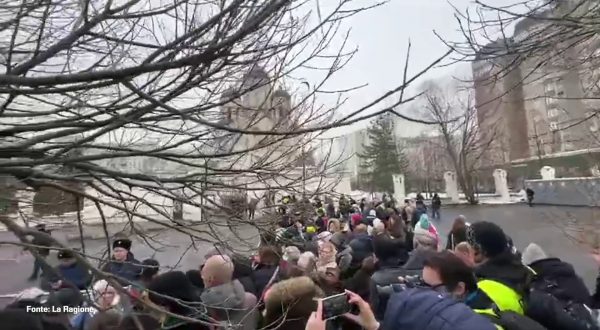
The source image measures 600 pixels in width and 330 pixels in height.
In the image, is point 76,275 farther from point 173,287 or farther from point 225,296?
point 225,296

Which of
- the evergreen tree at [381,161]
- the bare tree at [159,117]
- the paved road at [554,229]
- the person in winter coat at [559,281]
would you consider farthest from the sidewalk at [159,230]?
the evergreen tree at [381,161]

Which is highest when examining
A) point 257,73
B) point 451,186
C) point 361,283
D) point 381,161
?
point 381,161

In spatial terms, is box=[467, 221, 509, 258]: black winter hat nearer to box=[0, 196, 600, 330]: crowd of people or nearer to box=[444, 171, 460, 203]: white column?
box=[0, 196, 600, 330]: crowd of people

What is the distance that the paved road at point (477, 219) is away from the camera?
377cm

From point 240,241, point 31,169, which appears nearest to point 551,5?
point 240,241

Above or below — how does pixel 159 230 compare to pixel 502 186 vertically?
below

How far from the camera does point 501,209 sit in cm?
2719

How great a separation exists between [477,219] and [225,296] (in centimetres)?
1547

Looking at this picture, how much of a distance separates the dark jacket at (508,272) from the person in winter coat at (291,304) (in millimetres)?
1057

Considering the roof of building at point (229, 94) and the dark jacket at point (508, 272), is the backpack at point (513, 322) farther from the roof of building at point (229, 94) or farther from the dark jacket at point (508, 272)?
the roof of building at point (229, 94)

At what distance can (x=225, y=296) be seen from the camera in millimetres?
3021

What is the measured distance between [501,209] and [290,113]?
26.3 m

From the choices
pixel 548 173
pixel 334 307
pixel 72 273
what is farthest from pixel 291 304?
pixel 548 173

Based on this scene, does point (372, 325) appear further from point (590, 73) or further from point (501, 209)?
point (501, 209)
